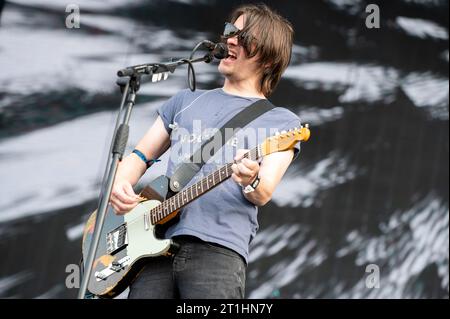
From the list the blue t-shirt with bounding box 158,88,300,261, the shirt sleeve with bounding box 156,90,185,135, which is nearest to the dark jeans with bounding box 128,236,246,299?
the blue t-shirt with bounding box 158,88,300,261

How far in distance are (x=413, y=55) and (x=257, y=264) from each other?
173 centimetres

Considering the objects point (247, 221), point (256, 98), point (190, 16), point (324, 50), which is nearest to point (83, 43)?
point (190, 16)

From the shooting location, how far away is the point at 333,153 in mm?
4855

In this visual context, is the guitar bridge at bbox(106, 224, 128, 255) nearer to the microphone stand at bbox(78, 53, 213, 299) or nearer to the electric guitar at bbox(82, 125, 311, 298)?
the electric guitar at bbox(82, 125, 311, 298)

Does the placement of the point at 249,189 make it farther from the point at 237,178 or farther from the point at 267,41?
the point at 267,41

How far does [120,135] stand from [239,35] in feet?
2.30

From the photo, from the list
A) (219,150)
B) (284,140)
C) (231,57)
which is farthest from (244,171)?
(231,57)

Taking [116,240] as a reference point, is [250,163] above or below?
above

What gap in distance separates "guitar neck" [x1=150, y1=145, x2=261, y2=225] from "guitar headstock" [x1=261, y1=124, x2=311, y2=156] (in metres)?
0.03

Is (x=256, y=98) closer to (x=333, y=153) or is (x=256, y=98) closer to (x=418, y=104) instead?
(x=333, y=153)

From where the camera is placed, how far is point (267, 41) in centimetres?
286

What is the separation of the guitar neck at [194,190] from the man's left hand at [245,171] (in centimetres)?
11

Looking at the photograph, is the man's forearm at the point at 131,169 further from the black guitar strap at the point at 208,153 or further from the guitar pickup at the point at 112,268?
the guitar pickup at the point at 112,268

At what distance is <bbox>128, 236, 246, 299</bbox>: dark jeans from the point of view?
2.49 m
